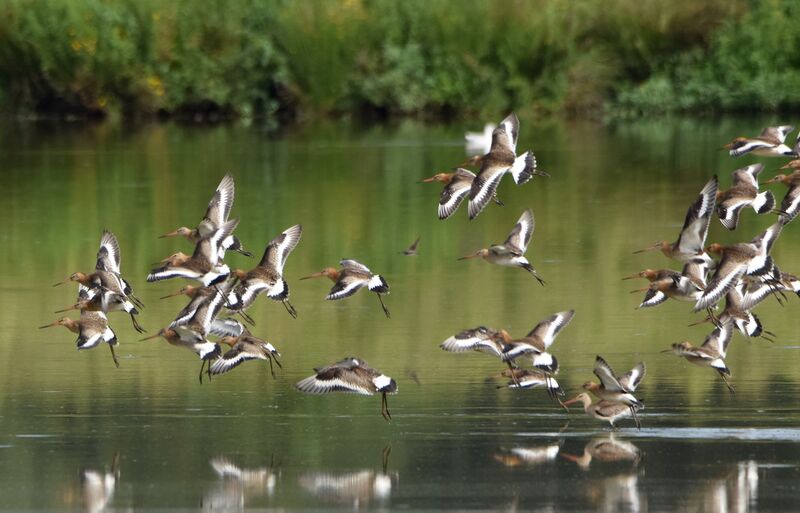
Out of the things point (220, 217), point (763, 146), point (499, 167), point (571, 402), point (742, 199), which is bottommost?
point (571, 402)

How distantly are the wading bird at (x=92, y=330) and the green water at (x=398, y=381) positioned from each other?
0.79 ft

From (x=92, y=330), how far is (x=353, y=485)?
2978 millimetres

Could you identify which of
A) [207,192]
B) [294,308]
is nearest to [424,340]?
[294,308]

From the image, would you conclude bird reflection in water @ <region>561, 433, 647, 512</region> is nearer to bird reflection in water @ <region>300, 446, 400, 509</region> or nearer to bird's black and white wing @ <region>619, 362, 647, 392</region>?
bird's black and white wing @ <region>619, 362, 647, 392</region>

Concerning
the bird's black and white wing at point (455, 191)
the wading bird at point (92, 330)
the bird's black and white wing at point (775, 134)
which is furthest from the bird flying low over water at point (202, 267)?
the bird's black and white wing at point (775, 134)

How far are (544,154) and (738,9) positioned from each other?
496 inches

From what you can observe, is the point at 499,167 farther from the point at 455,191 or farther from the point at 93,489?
the point at 93,489

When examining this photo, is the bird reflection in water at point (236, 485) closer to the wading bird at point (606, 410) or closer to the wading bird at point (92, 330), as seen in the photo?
the wading bird at point (606, 410)

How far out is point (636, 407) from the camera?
975cm

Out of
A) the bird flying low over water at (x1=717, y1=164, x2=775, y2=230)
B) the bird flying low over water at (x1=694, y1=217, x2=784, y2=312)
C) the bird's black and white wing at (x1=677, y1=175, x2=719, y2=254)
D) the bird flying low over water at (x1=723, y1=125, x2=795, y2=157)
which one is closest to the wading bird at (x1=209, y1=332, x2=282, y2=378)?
the bird flying low over water at (x1=694, y1=217, x2=784, y2=312)

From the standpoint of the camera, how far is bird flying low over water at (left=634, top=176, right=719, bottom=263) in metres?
10.9

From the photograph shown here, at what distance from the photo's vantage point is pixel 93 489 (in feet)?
28.1

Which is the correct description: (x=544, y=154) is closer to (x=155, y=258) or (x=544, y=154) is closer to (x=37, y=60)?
(x=155, y=258)

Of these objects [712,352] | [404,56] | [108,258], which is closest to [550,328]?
[712,352]
